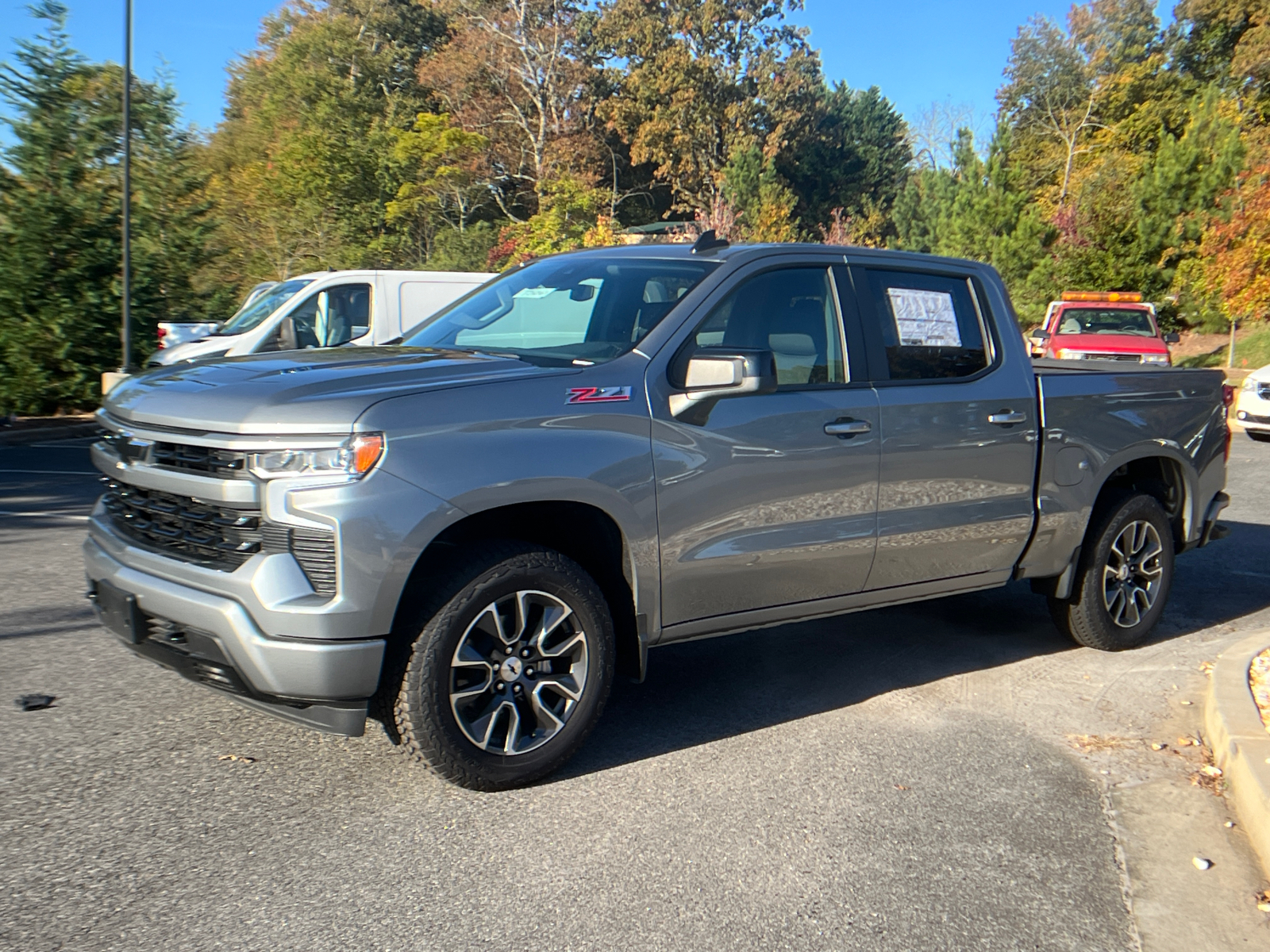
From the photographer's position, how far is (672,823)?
3.81m

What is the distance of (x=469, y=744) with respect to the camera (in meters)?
3.86

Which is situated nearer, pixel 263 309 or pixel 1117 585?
pixel 1117 585

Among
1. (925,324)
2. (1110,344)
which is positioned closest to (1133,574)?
(925,324)

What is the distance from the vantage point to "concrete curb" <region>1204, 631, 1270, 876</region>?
3816 millimetres

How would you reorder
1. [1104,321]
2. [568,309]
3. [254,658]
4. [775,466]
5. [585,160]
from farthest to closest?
[585,160], [1104,321], [568,309], [775,466], [254,658]

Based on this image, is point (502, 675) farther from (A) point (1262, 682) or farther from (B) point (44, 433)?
(B) point (44, 433)

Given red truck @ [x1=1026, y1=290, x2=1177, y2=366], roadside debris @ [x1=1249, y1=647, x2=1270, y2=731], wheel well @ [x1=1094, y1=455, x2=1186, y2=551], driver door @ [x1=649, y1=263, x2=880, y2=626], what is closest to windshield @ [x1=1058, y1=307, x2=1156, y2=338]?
red truck @ [x1=1026, y1=290, x2=1177, y2=366]

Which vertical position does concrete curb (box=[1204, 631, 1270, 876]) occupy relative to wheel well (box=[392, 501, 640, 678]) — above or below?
below

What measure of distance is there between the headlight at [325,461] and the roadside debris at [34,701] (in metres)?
1.92

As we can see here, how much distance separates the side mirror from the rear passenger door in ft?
2.91

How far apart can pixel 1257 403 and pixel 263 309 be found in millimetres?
13360

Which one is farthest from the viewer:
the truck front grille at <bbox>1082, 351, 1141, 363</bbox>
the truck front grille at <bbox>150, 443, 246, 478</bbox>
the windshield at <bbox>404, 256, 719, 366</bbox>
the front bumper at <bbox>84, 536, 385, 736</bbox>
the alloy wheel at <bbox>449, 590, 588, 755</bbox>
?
the truck front grille at <bbox>1082, 351, 1141, 363</bbox>

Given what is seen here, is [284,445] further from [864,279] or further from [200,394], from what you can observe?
[864,279]

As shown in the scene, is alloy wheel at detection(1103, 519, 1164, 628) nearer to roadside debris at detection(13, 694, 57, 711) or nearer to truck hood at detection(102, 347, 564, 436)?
truck hood at detection(102, 347, 564, 436)
